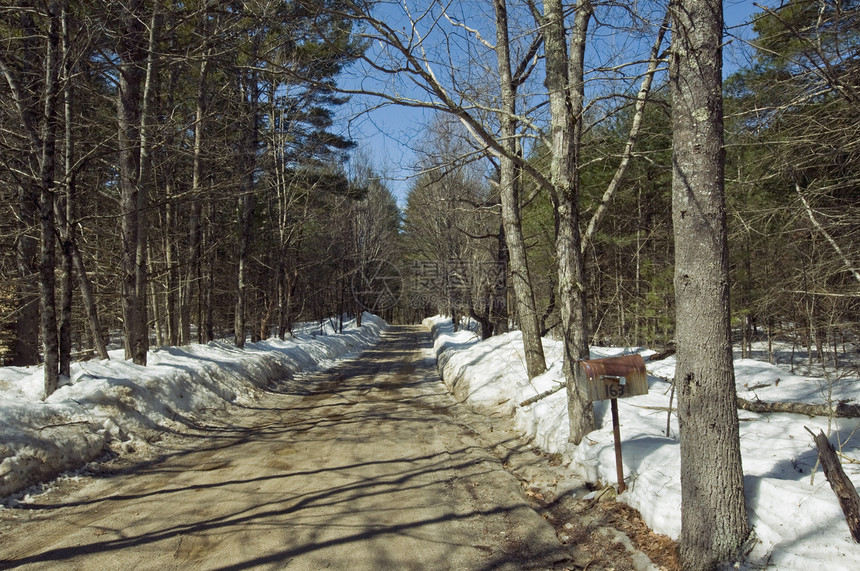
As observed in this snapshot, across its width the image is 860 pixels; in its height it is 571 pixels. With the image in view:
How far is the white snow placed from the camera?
3.27 metres

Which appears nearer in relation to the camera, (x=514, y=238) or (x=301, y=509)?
→ (x=301, y=509)

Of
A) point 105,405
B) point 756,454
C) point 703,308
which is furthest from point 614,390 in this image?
point 105,405

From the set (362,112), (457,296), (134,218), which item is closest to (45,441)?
(362,112)

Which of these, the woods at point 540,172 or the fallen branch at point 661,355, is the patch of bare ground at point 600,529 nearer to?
the woods at point 540,172

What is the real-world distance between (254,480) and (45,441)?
2.27 metres

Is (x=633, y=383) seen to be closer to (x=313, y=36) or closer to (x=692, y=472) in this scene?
(x=692, y=472)

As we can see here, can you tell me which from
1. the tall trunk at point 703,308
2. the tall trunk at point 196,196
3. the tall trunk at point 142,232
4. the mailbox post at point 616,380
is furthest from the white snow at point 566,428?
the tall trunk at point 196,196

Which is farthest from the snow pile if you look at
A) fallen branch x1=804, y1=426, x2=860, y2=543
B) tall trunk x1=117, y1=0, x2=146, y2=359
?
fallen branch x1=804, y1=426, x2=860, y2=543

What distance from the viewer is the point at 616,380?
4805mm

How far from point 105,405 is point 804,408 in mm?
8627

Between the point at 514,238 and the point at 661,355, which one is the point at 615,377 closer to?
the point at 661,355

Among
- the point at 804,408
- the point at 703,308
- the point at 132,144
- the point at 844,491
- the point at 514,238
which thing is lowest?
the point at 804,408

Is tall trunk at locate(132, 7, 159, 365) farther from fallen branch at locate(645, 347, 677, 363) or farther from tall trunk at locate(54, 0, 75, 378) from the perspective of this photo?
fallen branch at locate(645, 347, 677, 363)

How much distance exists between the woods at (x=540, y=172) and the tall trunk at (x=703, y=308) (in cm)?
1
